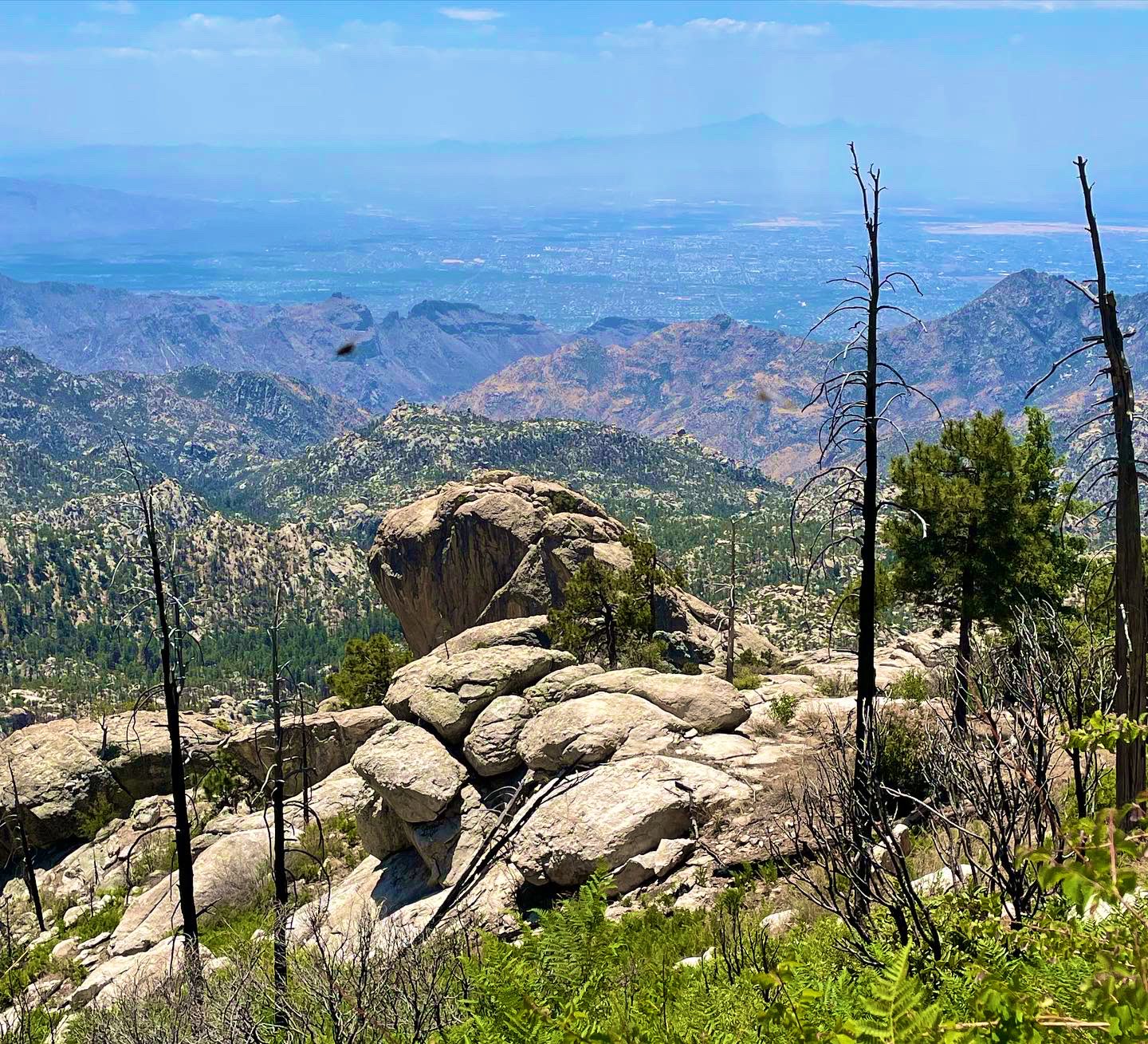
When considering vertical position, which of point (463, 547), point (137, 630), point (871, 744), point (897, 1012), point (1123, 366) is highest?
point (1123, 366)

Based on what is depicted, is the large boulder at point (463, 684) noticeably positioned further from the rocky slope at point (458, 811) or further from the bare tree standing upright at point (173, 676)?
the bare tree standing upright at point (173, 676)

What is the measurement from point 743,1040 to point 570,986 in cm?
180

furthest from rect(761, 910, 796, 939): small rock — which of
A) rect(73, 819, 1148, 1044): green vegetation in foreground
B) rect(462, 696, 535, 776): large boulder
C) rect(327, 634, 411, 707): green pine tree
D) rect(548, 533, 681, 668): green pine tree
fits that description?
rect(327, 634, 411, 707): green pine tree

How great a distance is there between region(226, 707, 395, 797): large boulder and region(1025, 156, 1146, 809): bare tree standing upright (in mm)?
27143

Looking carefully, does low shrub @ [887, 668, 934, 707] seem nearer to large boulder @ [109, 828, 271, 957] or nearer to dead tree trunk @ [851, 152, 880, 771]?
dead tree trunk @ [851, 152, 880, 771]

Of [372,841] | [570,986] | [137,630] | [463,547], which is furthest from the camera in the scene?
[137,630]

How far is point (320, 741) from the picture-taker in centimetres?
3594

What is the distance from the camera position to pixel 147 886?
3041cm

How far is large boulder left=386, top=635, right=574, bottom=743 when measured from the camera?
86.1ft

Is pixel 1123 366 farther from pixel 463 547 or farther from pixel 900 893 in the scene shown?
pixel 463 547

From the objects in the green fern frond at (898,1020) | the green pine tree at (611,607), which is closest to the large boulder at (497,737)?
the green pine tree at (611,607)

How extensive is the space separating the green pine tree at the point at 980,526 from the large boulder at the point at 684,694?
5.75 meters

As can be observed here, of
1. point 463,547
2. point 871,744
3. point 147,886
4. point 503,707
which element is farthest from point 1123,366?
point 463,547

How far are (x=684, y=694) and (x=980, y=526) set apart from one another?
9207mm
